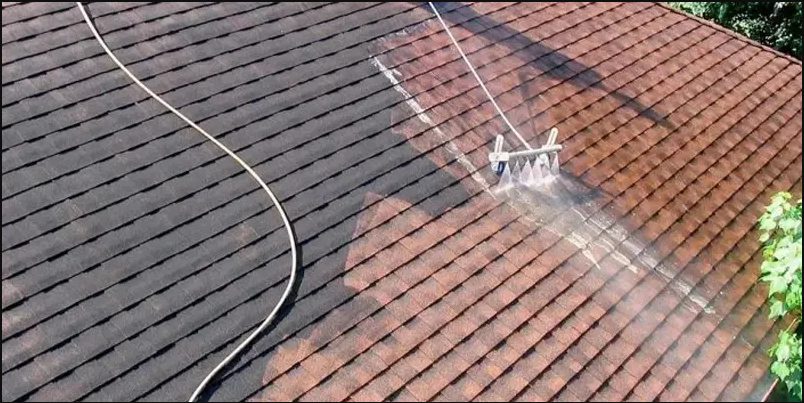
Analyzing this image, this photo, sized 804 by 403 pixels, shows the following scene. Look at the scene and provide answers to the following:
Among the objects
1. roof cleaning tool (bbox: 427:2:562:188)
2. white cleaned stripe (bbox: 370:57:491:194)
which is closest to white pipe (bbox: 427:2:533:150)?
roof cleaning tool (bbox: 427:2:562:188)

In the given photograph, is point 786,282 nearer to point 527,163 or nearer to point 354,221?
point 527,163

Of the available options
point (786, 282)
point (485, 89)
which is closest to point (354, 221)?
point (485, 89)

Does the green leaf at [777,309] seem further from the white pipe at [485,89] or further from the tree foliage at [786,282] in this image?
the white pipe at [485,89]

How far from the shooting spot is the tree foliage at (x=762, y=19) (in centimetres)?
1248

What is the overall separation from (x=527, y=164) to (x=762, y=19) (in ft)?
29.5

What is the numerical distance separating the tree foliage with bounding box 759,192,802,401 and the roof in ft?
0.54

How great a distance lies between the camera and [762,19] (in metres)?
12.8

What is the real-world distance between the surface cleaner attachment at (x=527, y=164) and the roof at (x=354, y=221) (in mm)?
133

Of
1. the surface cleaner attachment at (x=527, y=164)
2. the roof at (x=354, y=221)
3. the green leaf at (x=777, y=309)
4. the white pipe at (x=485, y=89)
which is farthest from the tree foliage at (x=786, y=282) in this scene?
the white pipe at (x=485, y=89)

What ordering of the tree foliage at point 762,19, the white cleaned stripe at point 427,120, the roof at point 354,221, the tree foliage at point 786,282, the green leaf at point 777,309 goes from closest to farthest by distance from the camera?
the roof at point 354,221
the tree foliage at point 786,282
the green leaf at point 777,309
the white cleaned stripe at point 427,120
the tree foliage at point 762,19

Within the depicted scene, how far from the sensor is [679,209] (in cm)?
627

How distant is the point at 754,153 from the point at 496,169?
3.03m

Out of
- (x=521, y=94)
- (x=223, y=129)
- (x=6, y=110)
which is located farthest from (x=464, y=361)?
(x=6, y=110)

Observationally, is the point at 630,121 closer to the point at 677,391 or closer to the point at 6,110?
the point at 677,391
